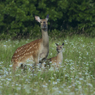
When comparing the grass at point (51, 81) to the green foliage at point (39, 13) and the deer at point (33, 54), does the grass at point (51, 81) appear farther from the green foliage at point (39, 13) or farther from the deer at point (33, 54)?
the green foliage at point (39, 13)

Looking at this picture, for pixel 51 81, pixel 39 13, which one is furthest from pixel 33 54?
pixel 39 13

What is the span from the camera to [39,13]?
63.8ft

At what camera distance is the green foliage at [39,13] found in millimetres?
18203

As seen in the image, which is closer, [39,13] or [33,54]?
[33,54]

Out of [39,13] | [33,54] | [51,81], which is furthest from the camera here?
[39,13]

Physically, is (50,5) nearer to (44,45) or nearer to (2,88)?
(44,45)

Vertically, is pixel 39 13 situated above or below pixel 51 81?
above

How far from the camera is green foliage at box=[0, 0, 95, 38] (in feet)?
59.7

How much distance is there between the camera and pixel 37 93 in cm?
463

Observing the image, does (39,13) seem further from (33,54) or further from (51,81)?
(51,81)

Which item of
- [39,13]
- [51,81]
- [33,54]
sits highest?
[39,13]

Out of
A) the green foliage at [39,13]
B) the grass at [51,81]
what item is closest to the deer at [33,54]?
the grass at [51,81]

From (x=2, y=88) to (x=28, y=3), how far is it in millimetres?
14305

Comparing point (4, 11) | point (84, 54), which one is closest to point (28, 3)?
point (4, 11)
